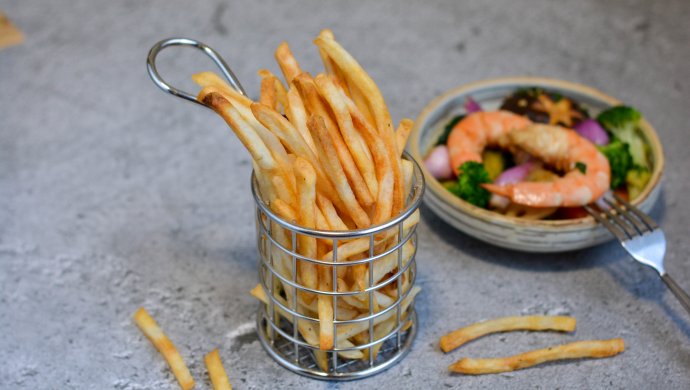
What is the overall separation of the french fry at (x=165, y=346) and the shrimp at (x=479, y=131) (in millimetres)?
895

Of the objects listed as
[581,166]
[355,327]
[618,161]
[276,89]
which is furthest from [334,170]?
[618,161]

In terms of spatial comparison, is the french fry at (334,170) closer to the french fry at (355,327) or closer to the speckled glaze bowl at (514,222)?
the french fry at (355,327)

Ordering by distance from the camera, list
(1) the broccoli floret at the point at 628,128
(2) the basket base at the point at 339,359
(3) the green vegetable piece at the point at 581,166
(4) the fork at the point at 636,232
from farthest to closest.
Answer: (1) the broccoli floret at the point at 628,128
(3) the green vegetable piece at the point at 581,166
(4) the fork at the point at 636,232
(2) the basket base at the point at 339,359

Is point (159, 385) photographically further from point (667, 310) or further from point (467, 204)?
point (667, 310)

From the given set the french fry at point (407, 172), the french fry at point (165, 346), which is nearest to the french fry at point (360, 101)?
the french fry at point (407, 172)

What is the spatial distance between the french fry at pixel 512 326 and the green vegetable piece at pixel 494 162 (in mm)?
505

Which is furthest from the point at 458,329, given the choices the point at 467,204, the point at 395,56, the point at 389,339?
the point at 395,56

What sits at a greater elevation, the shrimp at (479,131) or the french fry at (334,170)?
the french fry at (334,170)

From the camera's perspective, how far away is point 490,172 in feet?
7.66

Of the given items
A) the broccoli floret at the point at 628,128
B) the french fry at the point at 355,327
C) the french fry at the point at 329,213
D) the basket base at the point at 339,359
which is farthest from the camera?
the broccoli floret at the point at 628,128

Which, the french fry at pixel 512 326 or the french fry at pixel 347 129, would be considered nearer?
the french fry at pixel 347 129

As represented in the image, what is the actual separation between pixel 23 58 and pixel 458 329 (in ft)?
6.41

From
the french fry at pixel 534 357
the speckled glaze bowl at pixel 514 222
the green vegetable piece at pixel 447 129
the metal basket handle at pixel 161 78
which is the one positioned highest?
the metal basket handle at pixel 161 78

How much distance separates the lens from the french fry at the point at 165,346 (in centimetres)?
178
